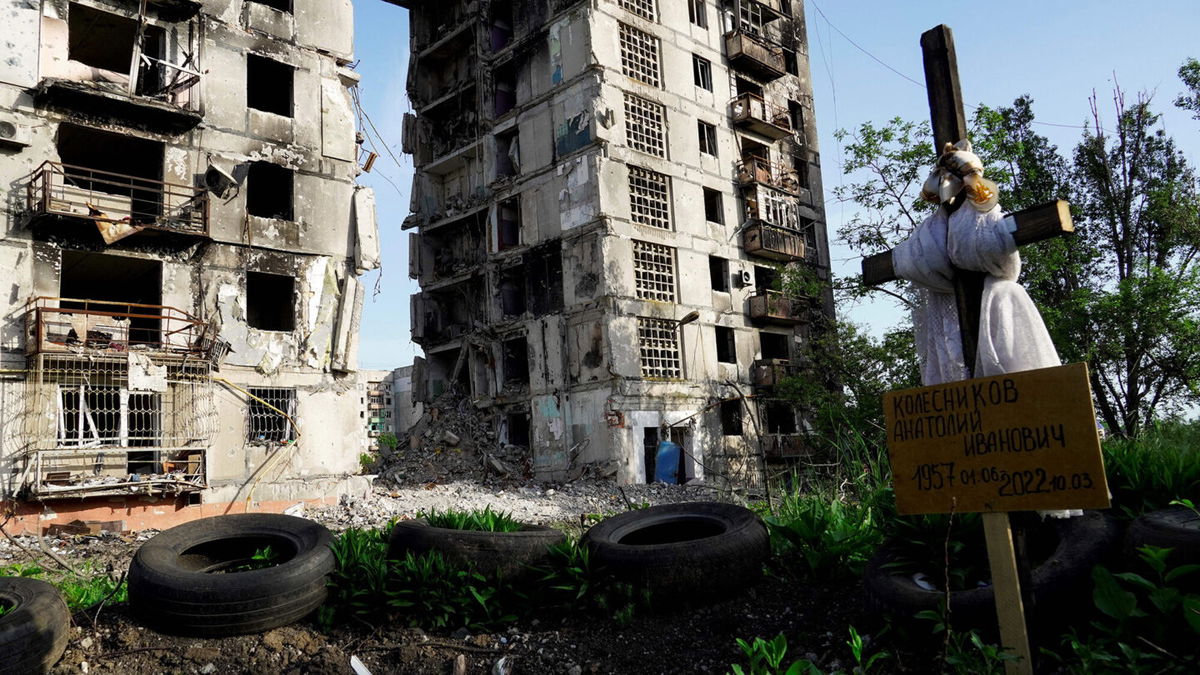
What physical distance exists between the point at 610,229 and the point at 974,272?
20.5 metres

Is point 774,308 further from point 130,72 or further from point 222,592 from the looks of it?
point 222,592

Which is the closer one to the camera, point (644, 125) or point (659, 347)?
point (659, 347)

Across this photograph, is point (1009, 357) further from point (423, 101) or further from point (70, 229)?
point (423, 101)

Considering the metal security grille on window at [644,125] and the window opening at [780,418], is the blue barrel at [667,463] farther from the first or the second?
the metal security grille on window at [644,125]

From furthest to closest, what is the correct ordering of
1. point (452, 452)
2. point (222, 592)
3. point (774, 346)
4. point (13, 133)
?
1. point (774, 346)
2. point (452, 452)
3. point (13, 133)
4. point (222, 592)

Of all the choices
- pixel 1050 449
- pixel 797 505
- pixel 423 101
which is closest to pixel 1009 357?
pixel 1050 449

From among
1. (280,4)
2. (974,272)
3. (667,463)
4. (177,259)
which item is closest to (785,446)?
(667,463)

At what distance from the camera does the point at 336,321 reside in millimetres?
18531

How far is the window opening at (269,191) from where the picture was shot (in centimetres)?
1863

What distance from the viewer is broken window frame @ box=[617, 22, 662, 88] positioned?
26.6 meters

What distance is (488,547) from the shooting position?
634 centimetres

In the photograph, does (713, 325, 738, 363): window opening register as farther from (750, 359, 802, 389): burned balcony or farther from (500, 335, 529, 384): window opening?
(500, 335, 529, 384): window opening

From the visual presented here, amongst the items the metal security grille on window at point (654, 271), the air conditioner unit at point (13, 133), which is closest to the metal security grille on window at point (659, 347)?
the metal security grille on window at point (654, 271)

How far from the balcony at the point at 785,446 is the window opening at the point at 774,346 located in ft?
13.3
